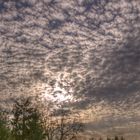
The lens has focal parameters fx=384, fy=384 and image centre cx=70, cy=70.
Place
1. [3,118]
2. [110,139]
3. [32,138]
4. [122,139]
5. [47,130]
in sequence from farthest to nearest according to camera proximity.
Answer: [110,139] < [122,139] < [47,130] < [32,138] < [3,118]

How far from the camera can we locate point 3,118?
4188cm

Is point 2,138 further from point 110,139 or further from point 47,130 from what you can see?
point 110,139

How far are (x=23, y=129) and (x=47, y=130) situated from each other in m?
13.5

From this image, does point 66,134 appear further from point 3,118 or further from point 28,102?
point 3,118

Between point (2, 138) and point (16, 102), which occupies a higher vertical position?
point (16, 102)

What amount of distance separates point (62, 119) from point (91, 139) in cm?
9338

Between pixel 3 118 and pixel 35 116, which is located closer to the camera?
pixel 3 118

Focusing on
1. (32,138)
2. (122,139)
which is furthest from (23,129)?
(122,139)

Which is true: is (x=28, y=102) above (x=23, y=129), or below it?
above

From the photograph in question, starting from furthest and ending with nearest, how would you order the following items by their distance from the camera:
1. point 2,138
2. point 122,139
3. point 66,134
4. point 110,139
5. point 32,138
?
1. point 110,139
2. point 122,139
3. point 66,134
4. point 32,138
5. point 2,138

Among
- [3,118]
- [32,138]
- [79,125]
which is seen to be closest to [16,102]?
[32,138]

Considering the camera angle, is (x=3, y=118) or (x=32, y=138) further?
(x=32, y=138)

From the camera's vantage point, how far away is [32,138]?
165 feet

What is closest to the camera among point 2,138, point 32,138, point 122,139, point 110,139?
point 2,138
